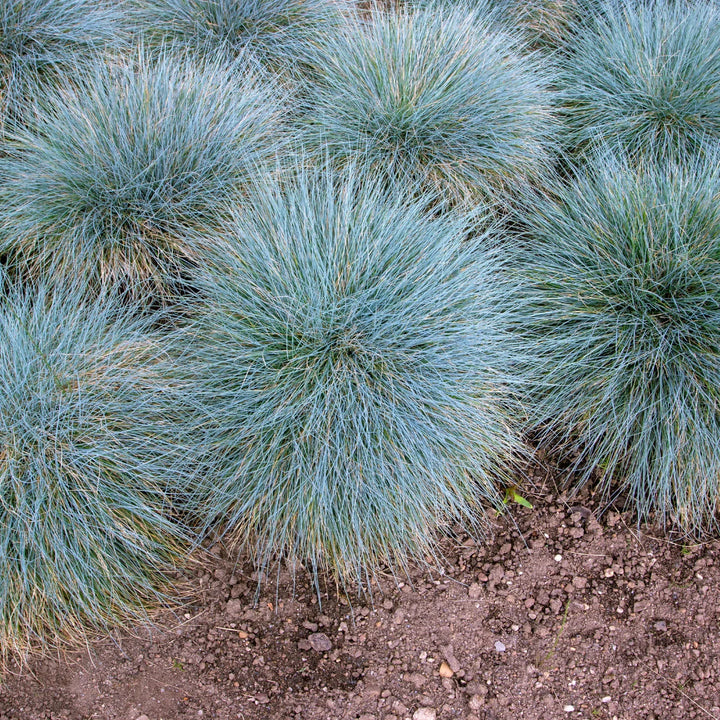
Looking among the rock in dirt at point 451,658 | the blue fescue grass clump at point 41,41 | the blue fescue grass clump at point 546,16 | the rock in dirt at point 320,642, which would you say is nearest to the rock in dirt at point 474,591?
the rock in dirt at point 451,658

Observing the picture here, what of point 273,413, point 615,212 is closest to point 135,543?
point 273,413

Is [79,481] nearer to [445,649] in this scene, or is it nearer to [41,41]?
[445,649]

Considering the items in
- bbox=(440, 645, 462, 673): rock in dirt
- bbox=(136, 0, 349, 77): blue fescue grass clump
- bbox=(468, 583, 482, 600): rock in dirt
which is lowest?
bbox=(440, 645, 462, 673): rock in dirt

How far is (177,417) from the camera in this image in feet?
8.24

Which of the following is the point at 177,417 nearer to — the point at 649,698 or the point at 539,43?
the point at 649,698

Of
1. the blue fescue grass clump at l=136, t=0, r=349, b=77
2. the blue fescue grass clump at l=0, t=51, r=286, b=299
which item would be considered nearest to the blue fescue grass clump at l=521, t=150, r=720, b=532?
the blue fescue grass clump at l=0, t=51, r=286, b=299

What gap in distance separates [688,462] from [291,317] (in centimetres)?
154

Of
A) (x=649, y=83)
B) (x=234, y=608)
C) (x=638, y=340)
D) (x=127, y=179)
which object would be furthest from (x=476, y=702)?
(x=649, y=83)

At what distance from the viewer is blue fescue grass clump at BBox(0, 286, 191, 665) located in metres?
2.22

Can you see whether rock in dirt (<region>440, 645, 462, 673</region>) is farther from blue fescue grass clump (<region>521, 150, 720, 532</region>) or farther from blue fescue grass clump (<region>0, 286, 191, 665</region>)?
blue fescue grass clump (<region>0, 286, 191, 665</region>)

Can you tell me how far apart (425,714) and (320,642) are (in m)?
0.41

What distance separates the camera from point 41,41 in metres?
3.65

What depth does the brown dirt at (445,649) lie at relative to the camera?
7.19 feet

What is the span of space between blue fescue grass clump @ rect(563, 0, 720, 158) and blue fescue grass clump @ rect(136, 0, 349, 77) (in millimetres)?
1413
